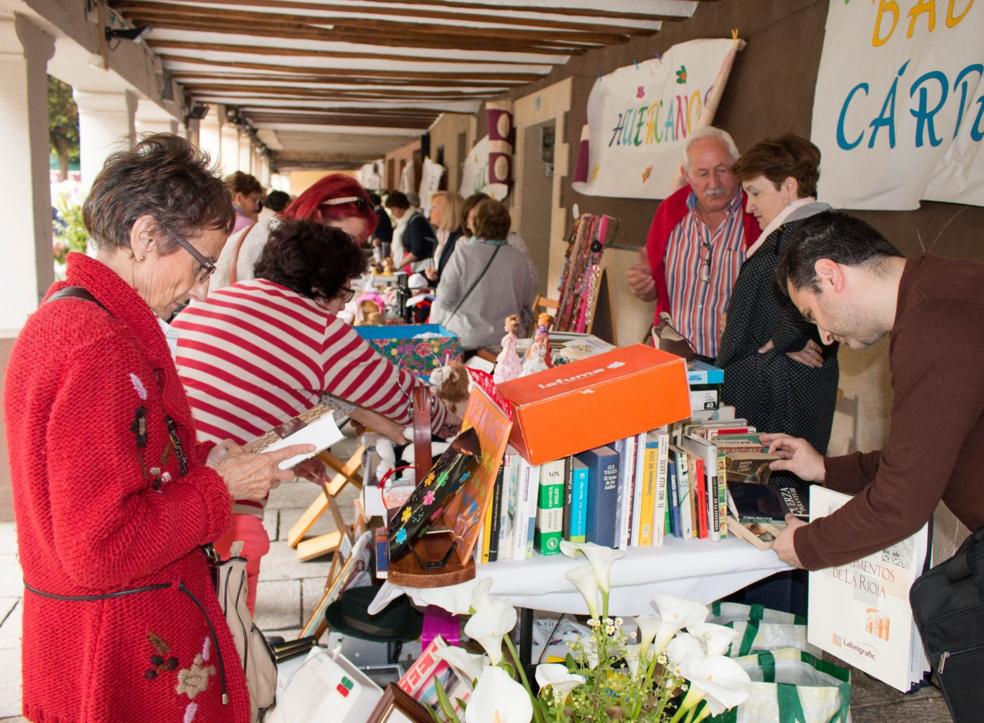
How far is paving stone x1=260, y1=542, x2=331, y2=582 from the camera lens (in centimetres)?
355

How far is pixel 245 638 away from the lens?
1.53m

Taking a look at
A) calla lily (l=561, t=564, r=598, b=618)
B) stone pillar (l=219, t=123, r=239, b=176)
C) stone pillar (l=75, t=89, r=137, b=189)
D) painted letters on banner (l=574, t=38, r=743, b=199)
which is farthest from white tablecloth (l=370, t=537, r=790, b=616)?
stone pillar (l=219, t=123, r=239, b=176)

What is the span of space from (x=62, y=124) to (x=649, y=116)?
18.0 m

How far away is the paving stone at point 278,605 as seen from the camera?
10.2ft

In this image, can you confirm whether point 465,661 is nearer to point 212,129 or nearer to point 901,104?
point 901,104

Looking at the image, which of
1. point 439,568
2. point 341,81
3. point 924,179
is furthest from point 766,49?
point 341,81

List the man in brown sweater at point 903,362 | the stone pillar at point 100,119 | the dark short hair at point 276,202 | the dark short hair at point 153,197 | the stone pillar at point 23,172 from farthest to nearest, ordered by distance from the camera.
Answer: the dark short hair at point 276,202 < the stone pillar at point 100,119 < the stone pillar at point 23,172 < the man in brown sweater at point 903,362 < the dark short hair at point 153,197

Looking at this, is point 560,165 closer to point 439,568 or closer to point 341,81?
point 341,81

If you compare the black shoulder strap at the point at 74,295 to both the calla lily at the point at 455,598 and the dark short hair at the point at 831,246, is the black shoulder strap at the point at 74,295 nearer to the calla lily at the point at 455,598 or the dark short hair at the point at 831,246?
the calla lily at the point at 455,598

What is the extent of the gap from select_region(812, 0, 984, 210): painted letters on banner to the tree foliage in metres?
17.1

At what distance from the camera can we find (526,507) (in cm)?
180

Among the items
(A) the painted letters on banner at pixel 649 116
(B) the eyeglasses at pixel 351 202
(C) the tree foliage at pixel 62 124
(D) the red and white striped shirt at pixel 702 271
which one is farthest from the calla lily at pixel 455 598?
(C) the tree foliage at pixel 62 124

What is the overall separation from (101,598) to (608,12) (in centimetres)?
502

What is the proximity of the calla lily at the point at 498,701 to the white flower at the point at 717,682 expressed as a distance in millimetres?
213
